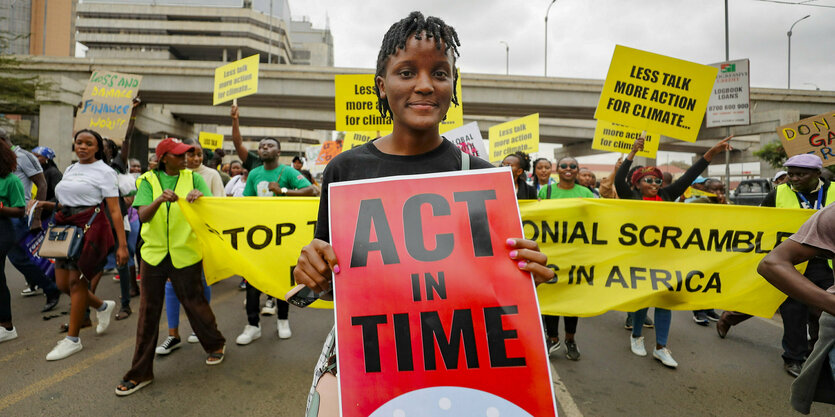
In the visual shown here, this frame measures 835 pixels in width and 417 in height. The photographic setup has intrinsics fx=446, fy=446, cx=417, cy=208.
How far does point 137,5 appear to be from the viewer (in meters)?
77.6

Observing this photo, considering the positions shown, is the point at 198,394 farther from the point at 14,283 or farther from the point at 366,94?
the point at 14,283

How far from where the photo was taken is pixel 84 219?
13.4 ft

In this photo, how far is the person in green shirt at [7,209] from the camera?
4.30 meters

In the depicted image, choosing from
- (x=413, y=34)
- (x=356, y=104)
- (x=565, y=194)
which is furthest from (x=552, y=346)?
(x=356, y=104)

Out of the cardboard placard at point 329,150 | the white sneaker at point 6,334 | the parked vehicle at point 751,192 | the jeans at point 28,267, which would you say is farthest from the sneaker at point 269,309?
the parked vehicle at point 751,192

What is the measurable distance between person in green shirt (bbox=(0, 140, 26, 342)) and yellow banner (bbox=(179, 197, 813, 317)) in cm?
211

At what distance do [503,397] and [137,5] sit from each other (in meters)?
97.6

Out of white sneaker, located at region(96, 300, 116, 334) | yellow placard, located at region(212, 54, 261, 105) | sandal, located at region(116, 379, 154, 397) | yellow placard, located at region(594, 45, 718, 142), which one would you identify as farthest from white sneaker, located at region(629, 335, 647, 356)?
yellow placard, located at region(212, 54, 261, 105)

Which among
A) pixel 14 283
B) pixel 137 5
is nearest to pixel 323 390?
pixel 14 283

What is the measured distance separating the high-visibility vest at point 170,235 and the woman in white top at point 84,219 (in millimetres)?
612

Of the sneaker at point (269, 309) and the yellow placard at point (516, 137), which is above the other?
the yellow placard at point (516, 137)

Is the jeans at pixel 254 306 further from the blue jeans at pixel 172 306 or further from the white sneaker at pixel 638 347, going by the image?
the white sneaker at pixel 638 347

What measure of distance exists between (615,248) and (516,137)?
5.39 meters

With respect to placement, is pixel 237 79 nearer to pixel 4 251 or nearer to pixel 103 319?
pixel 4 251
